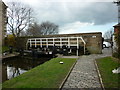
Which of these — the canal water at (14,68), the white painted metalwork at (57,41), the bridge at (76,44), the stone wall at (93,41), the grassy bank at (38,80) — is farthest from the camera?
the white painted metalwork at (57,41)

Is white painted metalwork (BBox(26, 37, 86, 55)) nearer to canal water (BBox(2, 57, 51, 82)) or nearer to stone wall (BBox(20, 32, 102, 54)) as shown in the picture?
stone wall (BBox(20, 32, 102, 54))

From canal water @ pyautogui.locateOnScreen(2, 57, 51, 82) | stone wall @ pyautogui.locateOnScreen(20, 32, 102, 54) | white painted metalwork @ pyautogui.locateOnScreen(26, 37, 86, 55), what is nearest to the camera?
canal water @ pyautogui.locateOnScreen(2, 57, 51, 82)

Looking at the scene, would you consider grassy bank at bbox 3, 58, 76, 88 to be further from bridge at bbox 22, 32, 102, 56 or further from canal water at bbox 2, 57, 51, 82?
bridge at bbox 22, 32, 102, 56

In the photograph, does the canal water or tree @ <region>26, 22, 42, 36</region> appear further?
tree @ <region>26, 22, 42, 36</region>

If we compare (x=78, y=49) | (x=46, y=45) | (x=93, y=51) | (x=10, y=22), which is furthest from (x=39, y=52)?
(x=10, y=22)

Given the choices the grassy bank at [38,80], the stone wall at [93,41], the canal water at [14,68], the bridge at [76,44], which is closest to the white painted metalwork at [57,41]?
the bridge at [76,44]

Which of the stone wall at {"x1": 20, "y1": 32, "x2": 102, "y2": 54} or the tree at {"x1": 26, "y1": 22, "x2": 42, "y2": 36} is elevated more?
the tree at {"x1": 26, "y1": 22, "x2": 42, "y2": 36}

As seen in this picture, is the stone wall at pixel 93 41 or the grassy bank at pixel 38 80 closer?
the grassy bank at pixel 38 80

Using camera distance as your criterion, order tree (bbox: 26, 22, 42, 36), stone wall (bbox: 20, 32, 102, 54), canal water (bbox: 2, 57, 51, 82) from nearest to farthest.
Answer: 1. canal water (bbox: 2, 57, 51, 82)
2. stone wall (bbox: 20, 32, 102, 54)
3. tree (bbox: 26, 22, 42, 36)

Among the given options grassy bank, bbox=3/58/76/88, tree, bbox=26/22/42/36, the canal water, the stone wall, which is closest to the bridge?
the stone wall

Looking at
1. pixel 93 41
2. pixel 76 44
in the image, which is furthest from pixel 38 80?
pixel 93 41

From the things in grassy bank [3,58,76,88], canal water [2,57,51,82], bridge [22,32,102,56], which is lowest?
canal water [2,57,51,82]

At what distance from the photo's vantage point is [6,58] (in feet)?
45.6

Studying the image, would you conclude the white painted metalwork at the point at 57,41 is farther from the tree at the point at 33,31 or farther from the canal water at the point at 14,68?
the tree at the point at 33,31
